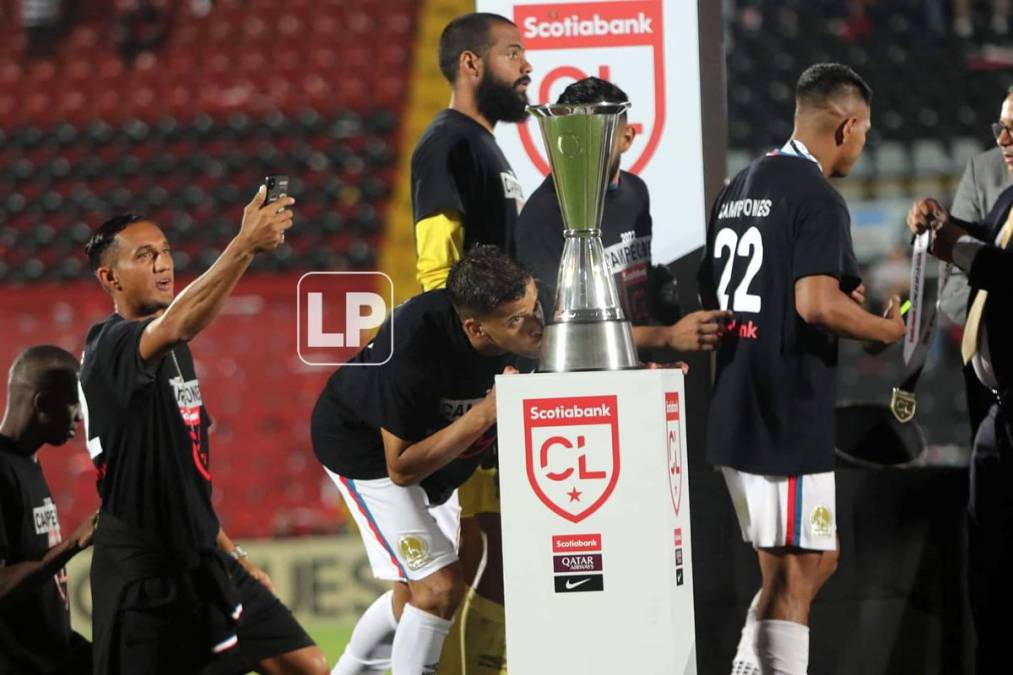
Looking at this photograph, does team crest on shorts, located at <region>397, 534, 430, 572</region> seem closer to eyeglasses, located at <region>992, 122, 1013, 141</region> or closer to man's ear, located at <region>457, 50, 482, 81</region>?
man's ear, located at <region>457, 50, 482, 81</region>

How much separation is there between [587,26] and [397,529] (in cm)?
139

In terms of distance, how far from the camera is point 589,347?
240 cm

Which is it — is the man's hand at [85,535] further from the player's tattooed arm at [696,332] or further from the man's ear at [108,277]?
the player's tattooed arm at [696,332]

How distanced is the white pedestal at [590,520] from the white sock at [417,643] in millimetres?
695

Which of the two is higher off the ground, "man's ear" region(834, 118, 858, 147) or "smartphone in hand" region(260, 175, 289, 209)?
"man's ear" region(834, 118, 858, 147)

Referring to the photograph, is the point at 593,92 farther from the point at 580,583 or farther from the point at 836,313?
the point at 580,583

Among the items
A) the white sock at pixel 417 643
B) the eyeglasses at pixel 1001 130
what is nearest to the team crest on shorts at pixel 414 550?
the white sock at pixel 417 643

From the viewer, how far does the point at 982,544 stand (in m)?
3.13

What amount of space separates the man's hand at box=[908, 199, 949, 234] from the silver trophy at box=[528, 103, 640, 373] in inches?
36.2

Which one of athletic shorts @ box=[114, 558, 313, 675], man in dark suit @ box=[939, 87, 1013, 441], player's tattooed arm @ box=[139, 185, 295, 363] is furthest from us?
man in dark suit @ box=[939, 87, 1013, 441]

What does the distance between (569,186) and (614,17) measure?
1.01 m

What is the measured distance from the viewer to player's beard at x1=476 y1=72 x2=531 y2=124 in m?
3.37

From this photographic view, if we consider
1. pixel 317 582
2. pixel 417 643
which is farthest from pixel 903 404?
pixel 317 582

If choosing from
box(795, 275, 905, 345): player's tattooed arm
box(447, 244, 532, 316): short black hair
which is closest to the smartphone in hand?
box(447, 244, 532, 316): short black hair
